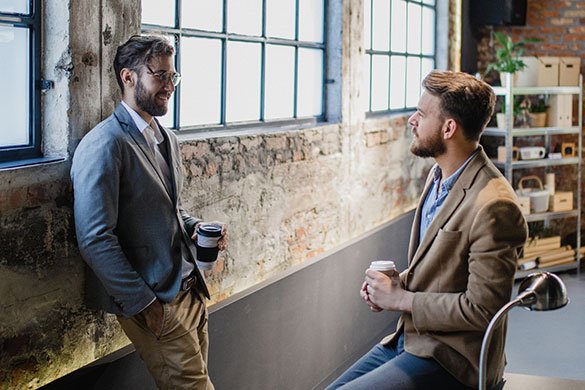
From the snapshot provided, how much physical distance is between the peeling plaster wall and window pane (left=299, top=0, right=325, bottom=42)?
102 millimetres

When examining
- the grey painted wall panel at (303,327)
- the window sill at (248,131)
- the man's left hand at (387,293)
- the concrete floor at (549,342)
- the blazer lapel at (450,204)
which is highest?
the window sill at (248,131)

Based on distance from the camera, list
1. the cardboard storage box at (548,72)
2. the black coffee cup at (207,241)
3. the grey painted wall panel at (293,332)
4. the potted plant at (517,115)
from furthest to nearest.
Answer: the cardboard storage box at (548,72)
the potted plant at (517,115)
the grey painted wall panel at (293,332)
the black coffee cup at (207,241)

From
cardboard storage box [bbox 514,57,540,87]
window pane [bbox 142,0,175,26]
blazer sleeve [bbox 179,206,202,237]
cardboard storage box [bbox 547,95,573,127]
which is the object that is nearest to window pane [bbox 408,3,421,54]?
cardboard storage box [bbox 514,57,540,87]

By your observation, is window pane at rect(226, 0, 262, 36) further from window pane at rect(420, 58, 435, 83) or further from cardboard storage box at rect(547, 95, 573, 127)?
cardboard storage box at rect(547, 95, 573, 127)

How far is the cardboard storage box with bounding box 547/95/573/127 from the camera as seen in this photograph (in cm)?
834

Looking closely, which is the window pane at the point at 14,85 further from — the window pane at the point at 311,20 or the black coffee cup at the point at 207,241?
the window pane at the point at 311,20

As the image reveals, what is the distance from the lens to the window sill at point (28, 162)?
9.33ft

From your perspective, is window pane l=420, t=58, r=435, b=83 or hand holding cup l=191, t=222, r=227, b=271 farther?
window pane l=420, t=58, r=435, b=83

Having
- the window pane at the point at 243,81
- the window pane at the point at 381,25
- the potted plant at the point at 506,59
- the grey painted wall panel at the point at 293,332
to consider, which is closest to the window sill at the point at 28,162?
the grey painted wall panel at the point at 293,332

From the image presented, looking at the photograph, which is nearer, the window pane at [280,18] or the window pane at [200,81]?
the window pane at [200,81]

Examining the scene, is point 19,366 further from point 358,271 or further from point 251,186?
point 358,271

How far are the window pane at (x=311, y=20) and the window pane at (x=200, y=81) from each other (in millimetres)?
1113

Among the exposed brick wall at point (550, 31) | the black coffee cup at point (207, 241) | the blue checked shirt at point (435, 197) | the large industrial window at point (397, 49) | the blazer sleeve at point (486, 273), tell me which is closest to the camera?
the blazer sleeve at point (486, 273)

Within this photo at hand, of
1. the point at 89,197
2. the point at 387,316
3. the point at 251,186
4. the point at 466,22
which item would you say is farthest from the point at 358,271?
the point at 466,22
